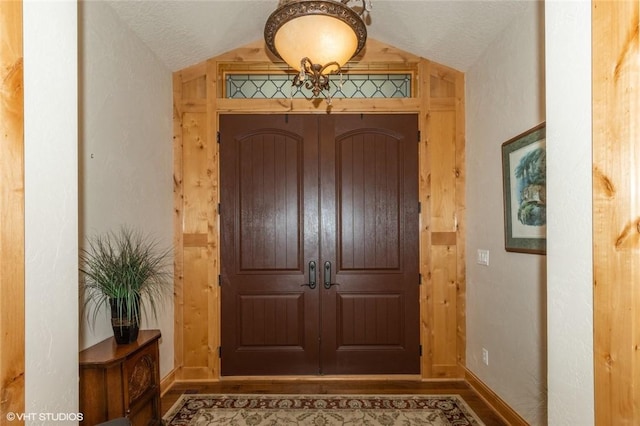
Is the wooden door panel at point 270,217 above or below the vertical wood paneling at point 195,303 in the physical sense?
above

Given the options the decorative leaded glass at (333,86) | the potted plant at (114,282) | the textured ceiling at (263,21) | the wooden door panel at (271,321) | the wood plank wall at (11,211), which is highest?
the textured ceiling at (263,21)

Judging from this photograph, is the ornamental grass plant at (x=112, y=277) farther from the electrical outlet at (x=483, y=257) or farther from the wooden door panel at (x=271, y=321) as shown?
the electrical outlet at (x=483, y=257)

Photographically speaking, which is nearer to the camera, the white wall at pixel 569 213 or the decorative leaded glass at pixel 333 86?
the white wall at pixel 569 213

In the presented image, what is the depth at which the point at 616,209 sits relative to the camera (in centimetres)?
76

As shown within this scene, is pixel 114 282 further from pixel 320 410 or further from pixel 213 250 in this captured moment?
pixel 320 410

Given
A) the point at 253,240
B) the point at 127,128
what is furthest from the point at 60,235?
the point at 253,240

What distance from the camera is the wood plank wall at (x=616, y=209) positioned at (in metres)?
0.73

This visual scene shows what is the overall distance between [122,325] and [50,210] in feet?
4.80

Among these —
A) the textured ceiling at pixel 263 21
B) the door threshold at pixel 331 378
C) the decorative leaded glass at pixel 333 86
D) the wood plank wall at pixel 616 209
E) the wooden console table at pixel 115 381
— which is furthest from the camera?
the decorative leaded glass at pixel 333 86

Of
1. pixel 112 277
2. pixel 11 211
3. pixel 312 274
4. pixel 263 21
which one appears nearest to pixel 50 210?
pixel 11 211

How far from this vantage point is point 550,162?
1016mm

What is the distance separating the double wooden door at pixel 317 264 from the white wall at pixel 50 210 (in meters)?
2.36

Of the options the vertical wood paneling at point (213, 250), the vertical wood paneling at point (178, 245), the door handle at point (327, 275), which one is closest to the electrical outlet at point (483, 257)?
the door handle at point (327, 275)

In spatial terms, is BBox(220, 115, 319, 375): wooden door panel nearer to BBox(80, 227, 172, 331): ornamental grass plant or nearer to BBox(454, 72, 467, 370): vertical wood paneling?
BBox(80, 227, 172, 331): ornamental grass plant
